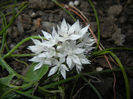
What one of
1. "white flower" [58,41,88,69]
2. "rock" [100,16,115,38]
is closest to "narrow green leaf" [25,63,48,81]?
"white flower" [58,41,88,69]

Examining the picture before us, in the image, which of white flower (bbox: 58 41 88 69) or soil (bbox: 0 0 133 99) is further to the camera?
soil (bbox: 0 0 133 99)

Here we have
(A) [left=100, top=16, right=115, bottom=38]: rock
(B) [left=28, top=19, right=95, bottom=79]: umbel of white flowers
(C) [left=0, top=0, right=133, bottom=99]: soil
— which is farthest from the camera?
(A) [left=100, top=16, right=115, bottom=38]: rock

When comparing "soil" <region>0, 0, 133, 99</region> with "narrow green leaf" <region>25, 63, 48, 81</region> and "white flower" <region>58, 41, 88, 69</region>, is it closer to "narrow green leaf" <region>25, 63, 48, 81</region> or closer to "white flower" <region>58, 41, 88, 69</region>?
"narrow green leaf" <region>25, 63, 48, 81</region>

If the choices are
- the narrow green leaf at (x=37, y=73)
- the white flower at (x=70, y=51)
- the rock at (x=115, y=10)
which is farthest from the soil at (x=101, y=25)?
the white flower at (x=70, y=51)

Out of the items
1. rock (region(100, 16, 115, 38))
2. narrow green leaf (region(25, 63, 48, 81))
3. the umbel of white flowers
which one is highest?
the umbel of white flowers

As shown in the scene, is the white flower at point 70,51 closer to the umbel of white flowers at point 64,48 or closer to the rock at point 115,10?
the umbel of white flowers at point 64,48

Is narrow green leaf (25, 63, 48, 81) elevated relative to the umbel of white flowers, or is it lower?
lower

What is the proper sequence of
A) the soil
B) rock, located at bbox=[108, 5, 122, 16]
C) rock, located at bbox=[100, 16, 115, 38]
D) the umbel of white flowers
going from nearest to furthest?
the umbel of white flowers, the soil, rock, located at bbox=[100, 16, 115, 38], rock, located at bbox=[108, 5, 122, 16]

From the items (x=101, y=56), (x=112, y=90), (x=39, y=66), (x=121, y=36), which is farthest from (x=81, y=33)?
(x=121, y=36)

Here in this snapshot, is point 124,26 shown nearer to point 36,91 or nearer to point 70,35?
point 70,35
